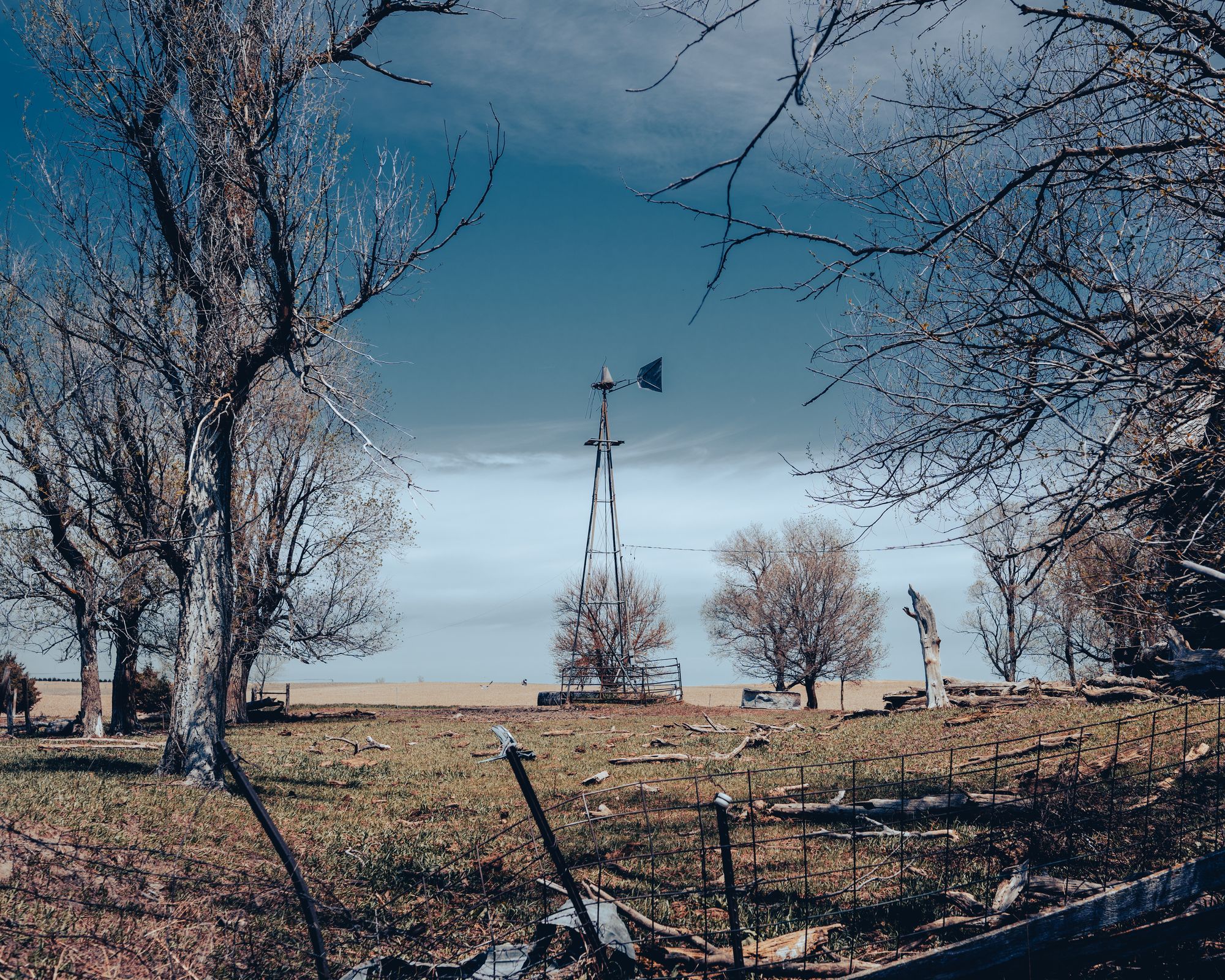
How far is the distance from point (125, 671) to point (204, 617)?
1530cm

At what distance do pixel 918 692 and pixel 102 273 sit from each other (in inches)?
833

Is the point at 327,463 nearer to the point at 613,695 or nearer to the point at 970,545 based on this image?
the point at 613,695

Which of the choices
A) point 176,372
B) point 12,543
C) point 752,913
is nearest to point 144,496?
point 176,372

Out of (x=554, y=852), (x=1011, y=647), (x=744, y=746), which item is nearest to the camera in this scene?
(x=554, y=852)

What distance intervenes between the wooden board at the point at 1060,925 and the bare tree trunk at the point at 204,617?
9174 millimetres

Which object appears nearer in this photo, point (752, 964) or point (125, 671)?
point (752, 964)

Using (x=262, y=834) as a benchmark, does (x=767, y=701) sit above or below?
below

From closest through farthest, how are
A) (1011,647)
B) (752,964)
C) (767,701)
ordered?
(752,964), (767,701), (1011,647)

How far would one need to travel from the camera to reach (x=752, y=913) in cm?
513

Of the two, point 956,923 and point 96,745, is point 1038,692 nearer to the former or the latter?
point 956,923

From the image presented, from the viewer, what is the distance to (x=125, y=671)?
913 inches

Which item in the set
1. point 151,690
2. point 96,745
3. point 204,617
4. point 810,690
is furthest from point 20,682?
point 810,690

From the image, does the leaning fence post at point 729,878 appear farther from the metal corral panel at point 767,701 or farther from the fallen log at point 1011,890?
the metal corral panel at point 767,701

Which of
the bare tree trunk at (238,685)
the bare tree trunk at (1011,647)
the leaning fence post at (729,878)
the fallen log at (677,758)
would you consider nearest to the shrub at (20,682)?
the bare tree trunk at (238,685)
